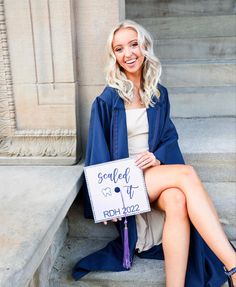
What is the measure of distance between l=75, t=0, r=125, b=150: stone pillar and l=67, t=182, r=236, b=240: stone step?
1.95 ft

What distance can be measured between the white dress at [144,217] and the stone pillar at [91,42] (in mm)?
349

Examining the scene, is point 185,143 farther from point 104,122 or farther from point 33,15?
point 33,15

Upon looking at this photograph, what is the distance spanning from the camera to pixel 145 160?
1.87 meters

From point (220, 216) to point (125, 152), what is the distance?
0.76 m

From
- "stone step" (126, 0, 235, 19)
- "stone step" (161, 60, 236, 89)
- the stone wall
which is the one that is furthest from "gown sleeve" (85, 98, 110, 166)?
"stone step" (126, 0, 235, 19)

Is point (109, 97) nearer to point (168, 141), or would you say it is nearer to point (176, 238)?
point (168, 141)

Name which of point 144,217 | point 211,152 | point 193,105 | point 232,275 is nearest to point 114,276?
point 144,217

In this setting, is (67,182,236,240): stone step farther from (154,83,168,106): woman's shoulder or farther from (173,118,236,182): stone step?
(154,83,168,106): woman's shoulder

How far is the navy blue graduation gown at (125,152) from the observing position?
1.86m

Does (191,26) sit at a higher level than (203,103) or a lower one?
higher

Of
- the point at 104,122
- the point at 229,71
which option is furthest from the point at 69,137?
the point at 229,71

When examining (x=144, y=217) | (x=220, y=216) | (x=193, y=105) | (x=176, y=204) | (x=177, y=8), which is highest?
(x=177, y=8)

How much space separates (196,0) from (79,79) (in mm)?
2428

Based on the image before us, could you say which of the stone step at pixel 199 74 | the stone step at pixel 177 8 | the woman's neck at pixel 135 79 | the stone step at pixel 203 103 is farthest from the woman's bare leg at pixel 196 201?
the stone step at pixel 177 8
